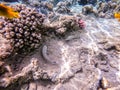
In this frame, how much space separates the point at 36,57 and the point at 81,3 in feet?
20.6

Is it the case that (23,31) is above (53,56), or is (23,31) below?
above

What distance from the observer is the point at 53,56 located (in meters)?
4.49

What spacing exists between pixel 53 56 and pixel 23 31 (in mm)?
1013

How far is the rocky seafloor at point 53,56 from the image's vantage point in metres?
3.79

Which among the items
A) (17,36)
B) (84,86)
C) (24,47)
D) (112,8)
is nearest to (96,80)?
(84,86)

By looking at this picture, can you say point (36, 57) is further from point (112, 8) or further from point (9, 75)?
point (112, 8)

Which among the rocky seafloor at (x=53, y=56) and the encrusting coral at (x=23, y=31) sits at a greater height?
the encrusting coral at (x=23, y=31)

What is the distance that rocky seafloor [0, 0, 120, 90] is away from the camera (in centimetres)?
379

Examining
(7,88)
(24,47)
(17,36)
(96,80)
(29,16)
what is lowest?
(96,80)

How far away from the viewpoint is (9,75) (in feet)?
11.8

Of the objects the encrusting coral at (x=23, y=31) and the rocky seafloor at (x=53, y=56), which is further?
the encrusting coral at (x=23, y=31)

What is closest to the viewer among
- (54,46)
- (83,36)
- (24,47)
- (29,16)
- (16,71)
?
(16,71)

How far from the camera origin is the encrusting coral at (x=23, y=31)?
3.96 m

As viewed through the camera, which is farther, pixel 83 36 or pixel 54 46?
pixel 83 36
